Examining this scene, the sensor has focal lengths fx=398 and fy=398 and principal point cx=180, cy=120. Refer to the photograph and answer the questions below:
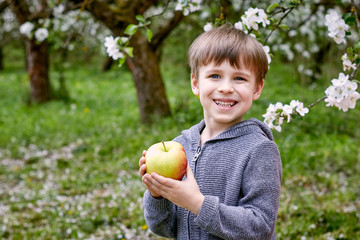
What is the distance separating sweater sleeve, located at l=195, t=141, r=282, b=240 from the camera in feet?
4.42

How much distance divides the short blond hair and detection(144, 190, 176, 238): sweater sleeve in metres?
0.55

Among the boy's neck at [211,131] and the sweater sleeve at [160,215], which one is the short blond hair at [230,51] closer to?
the boy's neck at [211,131]

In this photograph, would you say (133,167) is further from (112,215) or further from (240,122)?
(240,122)

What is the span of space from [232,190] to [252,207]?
99mm

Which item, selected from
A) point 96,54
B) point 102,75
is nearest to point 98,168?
point 102,75

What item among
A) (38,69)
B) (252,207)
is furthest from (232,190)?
(38,69)

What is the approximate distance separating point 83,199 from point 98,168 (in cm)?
93

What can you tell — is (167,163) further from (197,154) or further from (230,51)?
(230,51)

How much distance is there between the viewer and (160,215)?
1588 millimetres

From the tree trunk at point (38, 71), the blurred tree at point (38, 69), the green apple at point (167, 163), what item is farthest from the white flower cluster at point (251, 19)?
the tree trunk at point (38, 71)

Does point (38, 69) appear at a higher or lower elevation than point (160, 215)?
lower

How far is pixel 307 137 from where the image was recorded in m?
5.64

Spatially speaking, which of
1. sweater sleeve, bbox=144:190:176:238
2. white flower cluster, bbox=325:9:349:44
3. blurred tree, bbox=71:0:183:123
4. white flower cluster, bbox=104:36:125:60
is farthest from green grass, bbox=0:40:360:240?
white flower cluster, bbox=104:36:125:60

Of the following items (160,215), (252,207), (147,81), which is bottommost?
(147,81)
